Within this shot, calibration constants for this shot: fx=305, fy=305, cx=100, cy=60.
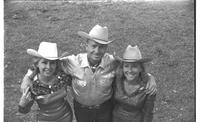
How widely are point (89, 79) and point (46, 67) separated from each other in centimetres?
55

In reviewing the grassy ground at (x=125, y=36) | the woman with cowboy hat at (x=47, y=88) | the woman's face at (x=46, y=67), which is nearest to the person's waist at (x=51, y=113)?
the woman with cowboy hat at (x=47, y=88)

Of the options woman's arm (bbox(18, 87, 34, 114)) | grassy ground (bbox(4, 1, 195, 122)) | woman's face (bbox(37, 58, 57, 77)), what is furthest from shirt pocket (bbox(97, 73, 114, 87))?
grassy ground (bbox(4, 1, 195, 122))

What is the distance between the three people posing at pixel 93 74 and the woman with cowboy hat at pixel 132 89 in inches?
3.4

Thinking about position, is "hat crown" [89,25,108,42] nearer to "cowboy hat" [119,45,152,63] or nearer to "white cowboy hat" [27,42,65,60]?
"cowboy hat" [119,45,152,63]

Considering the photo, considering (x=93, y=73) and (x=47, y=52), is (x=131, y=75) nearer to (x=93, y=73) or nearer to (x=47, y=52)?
(x=93, y=73)

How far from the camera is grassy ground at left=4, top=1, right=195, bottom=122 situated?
21.7 ft

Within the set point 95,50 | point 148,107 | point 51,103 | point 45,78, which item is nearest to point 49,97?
point 51,103

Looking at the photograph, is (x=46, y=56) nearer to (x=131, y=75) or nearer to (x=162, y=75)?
(x=131, y=75)

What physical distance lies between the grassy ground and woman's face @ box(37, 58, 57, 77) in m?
2.52

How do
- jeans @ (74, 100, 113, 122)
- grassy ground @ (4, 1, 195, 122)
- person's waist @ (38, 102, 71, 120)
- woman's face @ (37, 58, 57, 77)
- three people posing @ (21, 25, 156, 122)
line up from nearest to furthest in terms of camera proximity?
woman's face @ (37, 58, 57, 77), three people posing @ (21, 25, 156, 122), person's waist @ (38, 102, 71, 120), jeans @ (74, 100, 113, 122), grassy ground @ (4, 1, 195, 122)

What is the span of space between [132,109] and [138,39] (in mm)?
4523

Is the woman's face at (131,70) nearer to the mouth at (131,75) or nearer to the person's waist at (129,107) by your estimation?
the mouth at (131,75)

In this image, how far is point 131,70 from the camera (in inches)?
148

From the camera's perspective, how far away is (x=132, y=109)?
3.96 metres
